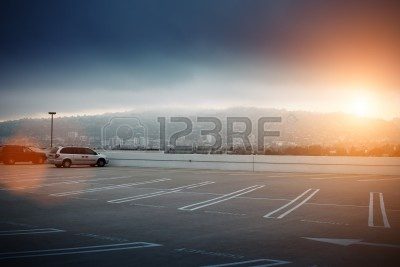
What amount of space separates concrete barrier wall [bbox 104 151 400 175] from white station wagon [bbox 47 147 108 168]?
243 cm

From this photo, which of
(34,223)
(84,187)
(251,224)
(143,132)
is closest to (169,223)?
(251,224)

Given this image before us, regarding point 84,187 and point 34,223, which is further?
point 84,187

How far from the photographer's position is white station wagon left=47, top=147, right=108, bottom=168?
34.8 meters

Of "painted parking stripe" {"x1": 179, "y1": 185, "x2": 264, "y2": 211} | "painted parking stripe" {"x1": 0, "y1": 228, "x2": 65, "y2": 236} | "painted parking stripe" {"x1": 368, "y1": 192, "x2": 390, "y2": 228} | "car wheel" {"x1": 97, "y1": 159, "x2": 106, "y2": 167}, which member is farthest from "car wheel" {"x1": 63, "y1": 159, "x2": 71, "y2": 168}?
"painted parking stripe" {"x1": 0, "y1": 228, "x2": 65, "y2": 236}

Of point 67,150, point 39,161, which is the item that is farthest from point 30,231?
point 39,161

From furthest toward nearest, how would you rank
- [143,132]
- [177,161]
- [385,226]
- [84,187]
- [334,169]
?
1. [143,132]
2. [177,161]
3. [334,169]
4. [84,187]
5. [385,226]

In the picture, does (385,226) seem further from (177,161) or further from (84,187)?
(177,161)

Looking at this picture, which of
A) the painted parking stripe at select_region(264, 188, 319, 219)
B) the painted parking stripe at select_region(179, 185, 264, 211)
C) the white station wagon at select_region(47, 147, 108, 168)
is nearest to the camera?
the painted parking stripe at select_region(264, 188, 319, 219)

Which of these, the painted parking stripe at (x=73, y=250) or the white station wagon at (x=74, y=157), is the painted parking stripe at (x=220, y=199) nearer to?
the painted parking stripe at (x=73, y=250)

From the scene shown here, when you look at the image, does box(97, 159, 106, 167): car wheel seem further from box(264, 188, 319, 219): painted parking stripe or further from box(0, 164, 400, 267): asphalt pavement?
box(264, 188, 319, 219): painted parking stripe

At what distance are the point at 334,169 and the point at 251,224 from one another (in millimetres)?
20501

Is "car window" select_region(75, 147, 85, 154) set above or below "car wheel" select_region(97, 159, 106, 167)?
above

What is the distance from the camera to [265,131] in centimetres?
3872

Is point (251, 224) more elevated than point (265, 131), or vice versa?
point (265, 131)
